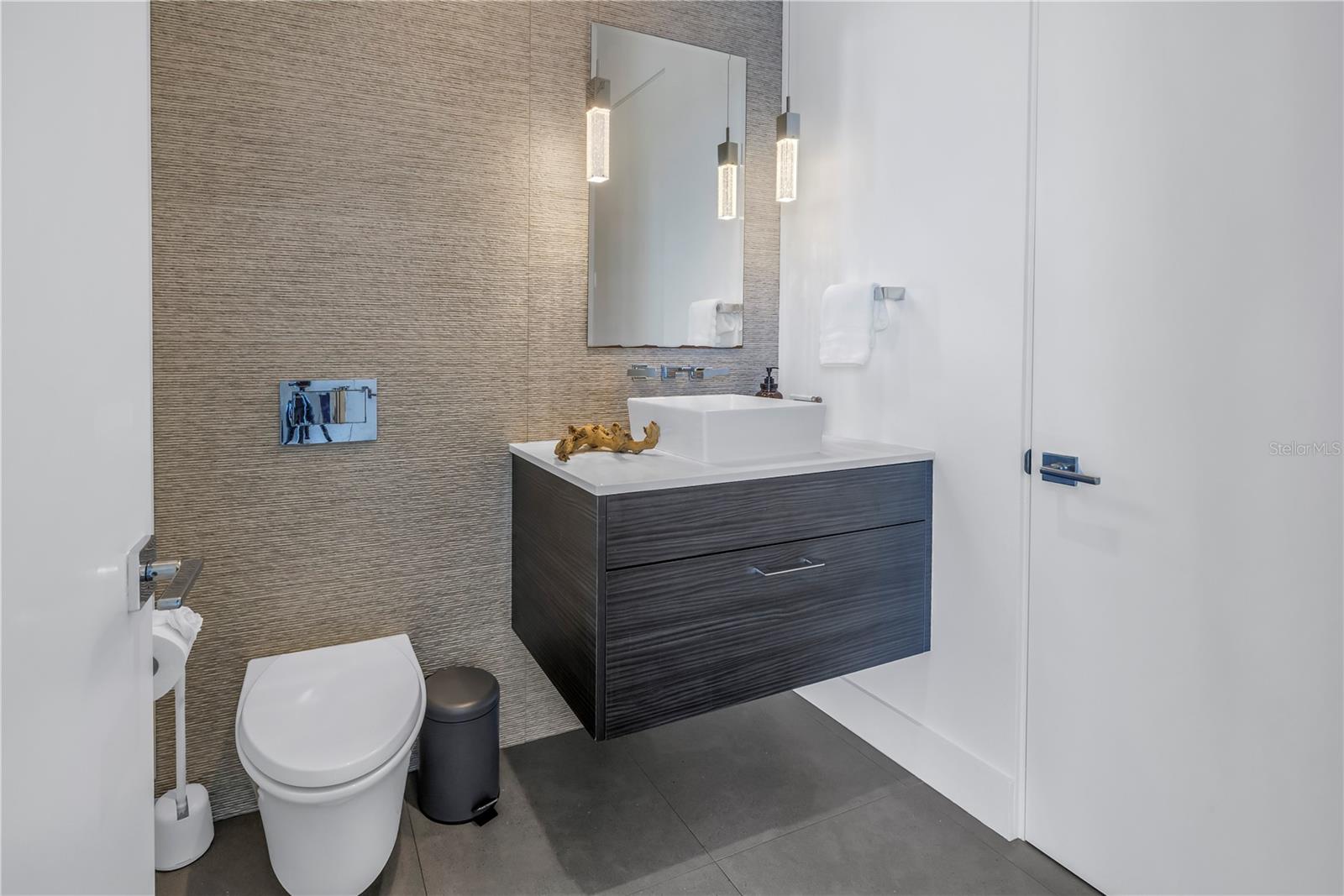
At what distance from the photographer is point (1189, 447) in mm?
1386

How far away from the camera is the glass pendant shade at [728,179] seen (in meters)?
2.28

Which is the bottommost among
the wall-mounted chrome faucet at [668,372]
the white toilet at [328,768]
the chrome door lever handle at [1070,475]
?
the white toilet at [328,768]

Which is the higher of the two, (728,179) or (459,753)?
(728,179)

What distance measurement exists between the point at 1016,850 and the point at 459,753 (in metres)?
1.37

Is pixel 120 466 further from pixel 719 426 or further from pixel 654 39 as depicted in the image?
pixel 654 39

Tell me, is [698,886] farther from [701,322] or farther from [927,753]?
A: [701,322]

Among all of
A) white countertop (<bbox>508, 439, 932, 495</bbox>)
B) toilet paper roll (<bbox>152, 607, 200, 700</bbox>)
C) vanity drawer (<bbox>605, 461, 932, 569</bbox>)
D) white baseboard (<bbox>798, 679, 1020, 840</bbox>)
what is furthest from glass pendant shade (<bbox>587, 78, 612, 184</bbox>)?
white baseboard (<bbox>798, 679, 1020, 840</bbox>)

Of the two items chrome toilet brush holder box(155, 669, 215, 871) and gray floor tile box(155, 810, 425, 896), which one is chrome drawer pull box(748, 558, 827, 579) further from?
chrome toilet brush holder box(155, 669, 215, 871)

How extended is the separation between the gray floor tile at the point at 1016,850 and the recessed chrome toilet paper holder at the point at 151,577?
1.78 metres

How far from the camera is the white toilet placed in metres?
1.36

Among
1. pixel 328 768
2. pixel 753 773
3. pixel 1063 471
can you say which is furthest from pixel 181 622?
pixel 1063 471

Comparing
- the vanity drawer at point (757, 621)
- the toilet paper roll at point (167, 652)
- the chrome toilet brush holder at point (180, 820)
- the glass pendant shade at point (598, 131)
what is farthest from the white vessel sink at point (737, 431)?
the chrome toilet brush holder at point (180, 820)

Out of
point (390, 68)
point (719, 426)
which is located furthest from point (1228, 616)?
point (390, 68)

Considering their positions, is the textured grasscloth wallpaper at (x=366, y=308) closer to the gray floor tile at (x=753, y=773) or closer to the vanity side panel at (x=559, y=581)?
the vanity side panel at (x=559, y=581)
